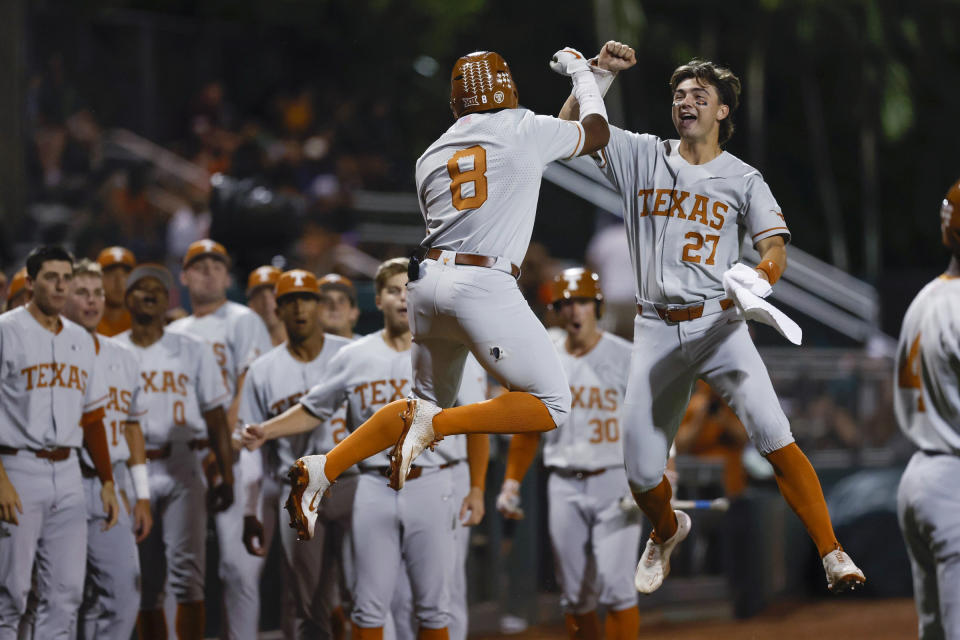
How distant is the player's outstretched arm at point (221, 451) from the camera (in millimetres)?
7121

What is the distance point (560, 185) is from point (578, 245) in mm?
760

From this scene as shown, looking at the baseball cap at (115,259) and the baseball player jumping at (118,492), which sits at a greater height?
the baseball cap at (115,259)

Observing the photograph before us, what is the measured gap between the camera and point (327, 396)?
6.42 m

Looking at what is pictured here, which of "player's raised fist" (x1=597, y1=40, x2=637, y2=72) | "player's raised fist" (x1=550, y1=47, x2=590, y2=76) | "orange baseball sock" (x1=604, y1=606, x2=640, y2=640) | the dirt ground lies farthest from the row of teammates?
the dirt ground

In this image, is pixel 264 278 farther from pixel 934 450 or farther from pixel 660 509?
pixel 934 450

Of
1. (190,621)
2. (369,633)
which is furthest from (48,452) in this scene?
(369,633)

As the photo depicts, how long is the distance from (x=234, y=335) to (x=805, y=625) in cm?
552

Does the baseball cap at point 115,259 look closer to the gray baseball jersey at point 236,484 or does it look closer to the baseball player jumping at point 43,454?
the gray baseball jersey at point 236,484

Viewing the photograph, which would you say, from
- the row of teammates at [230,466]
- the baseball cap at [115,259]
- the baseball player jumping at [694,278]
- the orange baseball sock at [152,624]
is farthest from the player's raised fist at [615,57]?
the orange baseball sock at [152,624]

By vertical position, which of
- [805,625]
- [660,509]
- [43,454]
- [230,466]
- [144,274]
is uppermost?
[144,274]

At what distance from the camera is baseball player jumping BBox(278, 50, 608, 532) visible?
16.1ft

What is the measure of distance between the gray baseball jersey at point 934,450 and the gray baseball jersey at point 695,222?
689 millimetres

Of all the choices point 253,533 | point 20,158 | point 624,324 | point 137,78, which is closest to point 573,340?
point 253,533

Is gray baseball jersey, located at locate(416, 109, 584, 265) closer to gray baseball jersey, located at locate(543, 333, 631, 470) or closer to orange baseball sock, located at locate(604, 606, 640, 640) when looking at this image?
gray baseball jersey, located at locate(543, 333, 631, 470)
